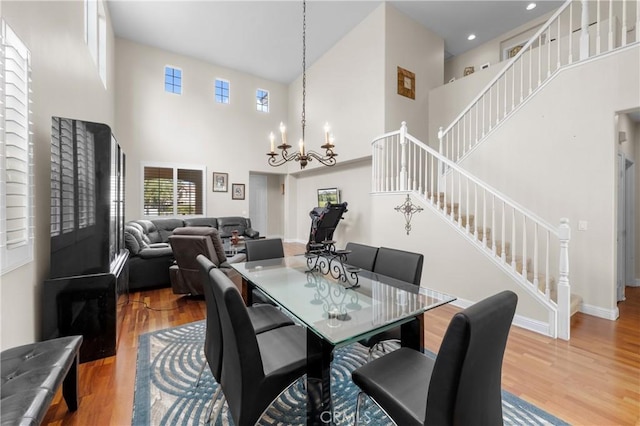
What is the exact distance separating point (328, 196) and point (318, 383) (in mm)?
6713

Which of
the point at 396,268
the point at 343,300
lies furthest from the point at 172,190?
the point at 343,300

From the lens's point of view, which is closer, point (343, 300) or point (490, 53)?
point (343, 300)

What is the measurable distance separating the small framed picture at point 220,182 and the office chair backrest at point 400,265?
6.65m

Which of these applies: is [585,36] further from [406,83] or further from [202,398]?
[202,398]

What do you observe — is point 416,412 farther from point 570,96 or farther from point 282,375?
point 570,96

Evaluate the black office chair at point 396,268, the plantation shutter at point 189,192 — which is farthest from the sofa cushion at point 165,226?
the black office chair at point 396,268

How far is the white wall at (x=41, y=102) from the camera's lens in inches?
70.4

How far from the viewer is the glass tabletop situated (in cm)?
143

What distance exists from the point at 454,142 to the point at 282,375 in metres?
5.52

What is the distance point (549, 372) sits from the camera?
2.21m

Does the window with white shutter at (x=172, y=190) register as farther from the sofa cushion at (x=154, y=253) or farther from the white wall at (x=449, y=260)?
the white wall at (x=449, y=260)

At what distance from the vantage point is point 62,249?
7.40 ft

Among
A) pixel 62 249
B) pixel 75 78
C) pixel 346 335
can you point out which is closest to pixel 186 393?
pixel 346 335

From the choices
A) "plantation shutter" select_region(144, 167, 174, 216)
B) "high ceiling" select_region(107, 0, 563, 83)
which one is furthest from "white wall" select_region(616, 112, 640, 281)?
"plantation shutter" select_region(144, 167, 174, 216)
